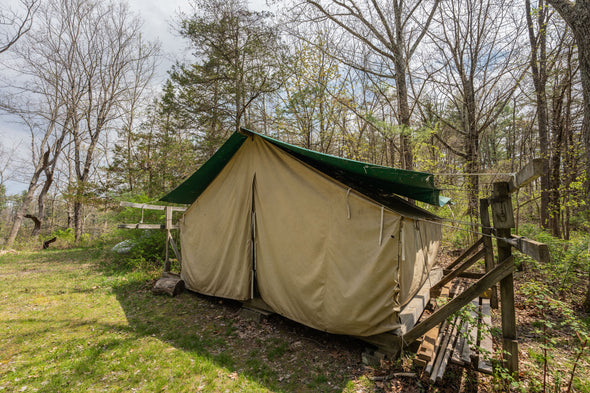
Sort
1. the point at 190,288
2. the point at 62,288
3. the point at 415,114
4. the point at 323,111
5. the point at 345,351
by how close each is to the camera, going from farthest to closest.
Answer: the point at 323,111 → the point at 415,114 → the point at 62,288 → the point at 190,288 → the point at 345,351

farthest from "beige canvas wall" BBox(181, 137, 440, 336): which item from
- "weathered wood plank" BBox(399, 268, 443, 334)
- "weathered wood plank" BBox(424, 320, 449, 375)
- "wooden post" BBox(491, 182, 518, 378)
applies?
"wooden post" BBox(491, 182, 518, 378)

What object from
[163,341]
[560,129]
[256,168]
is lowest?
[163,341]

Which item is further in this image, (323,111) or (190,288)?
(323,111)

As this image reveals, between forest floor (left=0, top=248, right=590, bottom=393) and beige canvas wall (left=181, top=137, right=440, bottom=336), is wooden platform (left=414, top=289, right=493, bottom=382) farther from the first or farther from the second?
beige canvas wall (left=181, top=137, right=440, bottom=336)

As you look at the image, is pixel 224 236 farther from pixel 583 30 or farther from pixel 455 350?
pixel 583 30

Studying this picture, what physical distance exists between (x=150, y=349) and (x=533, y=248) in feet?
14.7

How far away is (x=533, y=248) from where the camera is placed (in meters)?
2.10

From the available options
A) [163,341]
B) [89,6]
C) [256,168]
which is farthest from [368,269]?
[89,6]

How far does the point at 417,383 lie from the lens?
256cm

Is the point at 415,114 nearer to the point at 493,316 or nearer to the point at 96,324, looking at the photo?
the point at 493,316

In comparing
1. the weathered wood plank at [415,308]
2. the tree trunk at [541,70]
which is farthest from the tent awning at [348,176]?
the tree trunk at [541,70]

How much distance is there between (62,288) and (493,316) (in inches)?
362

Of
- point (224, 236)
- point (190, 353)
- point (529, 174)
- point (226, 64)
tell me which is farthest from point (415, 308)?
point (226, 64)

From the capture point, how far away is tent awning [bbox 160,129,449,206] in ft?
10.2
